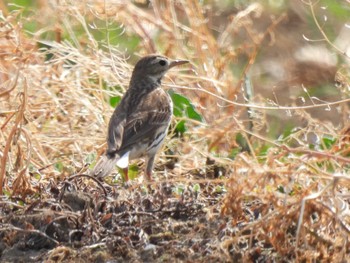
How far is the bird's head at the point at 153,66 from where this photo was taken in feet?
28.1

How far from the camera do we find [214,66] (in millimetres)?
8758

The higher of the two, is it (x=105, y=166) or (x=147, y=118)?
(x=105, y=166)

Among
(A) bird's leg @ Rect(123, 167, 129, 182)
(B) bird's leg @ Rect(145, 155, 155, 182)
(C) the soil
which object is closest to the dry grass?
(C) the soil

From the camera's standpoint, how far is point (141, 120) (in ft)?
27.1

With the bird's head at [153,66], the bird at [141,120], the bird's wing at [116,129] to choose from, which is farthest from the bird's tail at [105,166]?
the bird's head at [153,66]

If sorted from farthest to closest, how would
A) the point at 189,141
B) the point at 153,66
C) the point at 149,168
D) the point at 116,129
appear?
the point at 153,66 < the point at 189,141 < the point at 116,129 < the point at 149,168

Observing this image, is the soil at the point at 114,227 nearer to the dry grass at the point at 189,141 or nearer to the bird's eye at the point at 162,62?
the dry grass at the point at 189,141

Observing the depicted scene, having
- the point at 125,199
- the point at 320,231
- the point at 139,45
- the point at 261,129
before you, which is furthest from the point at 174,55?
the point at 320,231

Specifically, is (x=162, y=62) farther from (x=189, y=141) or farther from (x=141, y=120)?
(x=189, y=141)

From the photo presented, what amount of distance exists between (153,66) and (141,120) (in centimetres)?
55

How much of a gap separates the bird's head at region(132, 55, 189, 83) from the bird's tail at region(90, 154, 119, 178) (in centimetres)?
135

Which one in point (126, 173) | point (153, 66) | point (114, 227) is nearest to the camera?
point (114, 227)

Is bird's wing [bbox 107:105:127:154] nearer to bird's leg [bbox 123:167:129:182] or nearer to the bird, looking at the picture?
the bird

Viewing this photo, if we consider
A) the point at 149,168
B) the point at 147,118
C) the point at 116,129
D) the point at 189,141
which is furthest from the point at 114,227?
the point at 147,118
